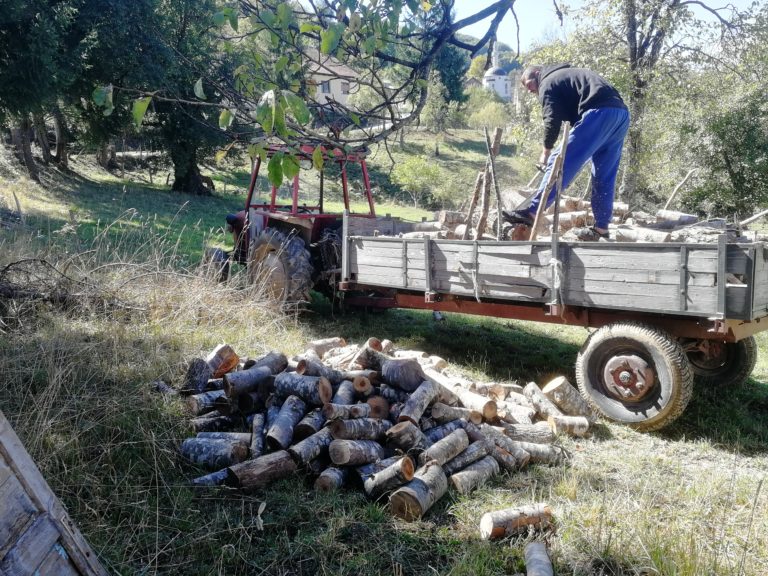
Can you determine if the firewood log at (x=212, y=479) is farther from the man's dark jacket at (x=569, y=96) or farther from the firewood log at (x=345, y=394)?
the man's dark jacket at (x=569, y=96)

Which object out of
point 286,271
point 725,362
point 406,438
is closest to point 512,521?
point 406,438

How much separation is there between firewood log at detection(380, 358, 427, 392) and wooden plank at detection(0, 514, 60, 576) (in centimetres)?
253

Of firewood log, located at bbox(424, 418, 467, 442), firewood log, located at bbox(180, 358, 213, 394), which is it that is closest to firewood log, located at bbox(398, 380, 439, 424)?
firewood log, located at bbox(424, 418, 467, 442)

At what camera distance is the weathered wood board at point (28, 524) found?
71.0 inches

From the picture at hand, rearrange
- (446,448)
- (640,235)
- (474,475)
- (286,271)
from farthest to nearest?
1. (286,271)
2. (640,235)
3. (446,448)
4. (474,475)

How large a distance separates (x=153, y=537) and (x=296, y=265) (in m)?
4.35

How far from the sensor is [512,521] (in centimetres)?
276

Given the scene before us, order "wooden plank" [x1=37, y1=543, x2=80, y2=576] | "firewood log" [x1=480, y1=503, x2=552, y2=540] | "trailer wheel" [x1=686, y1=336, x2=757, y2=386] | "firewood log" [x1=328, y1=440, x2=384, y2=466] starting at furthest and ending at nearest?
"trailer wheel" [x1=686, y1=336, x2=757, y2=386] < "firewood log" [x1=328, y1=440, x2=384, y2=466] < "firewood log" [x1=480, y1=503, x2=552, y2=540] < "wooden plank" [x1=37, y1=543, x2=80, y2=576]

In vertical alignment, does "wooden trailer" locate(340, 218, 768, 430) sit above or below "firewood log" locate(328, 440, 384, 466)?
above

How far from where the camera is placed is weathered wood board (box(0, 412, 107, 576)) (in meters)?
1.80

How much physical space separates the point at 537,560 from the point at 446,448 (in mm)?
1046

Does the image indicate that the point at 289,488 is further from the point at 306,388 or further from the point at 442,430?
the point at 442,430

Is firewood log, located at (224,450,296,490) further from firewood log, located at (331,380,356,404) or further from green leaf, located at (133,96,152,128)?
green leaf, located at (133,96,152,128)

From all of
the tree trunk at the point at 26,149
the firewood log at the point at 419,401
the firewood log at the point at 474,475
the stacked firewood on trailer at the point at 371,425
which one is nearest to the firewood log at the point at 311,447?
the stacked firewood on trailer at the point at 371,425
